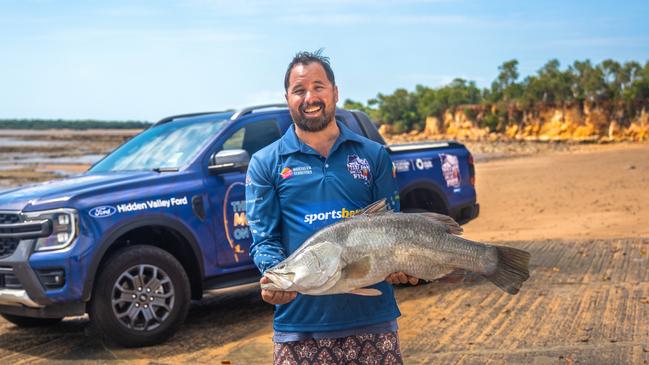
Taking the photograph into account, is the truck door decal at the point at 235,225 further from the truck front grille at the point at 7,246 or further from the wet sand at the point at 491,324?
the truck front grille at the point at 7,246

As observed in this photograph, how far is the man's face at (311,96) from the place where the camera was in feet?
10.7

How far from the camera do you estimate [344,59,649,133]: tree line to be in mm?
61750

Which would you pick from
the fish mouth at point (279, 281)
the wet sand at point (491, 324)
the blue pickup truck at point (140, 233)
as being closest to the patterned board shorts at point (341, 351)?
the fish mouth at point (279, 281)

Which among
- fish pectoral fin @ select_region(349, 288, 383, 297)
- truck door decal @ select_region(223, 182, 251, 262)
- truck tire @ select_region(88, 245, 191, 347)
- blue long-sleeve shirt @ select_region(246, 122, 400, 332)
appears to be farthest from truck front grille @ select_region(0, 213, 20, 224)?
fish pectoral fin @ select_region(349, 288, 383, 297)

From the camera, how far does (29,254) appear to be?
Result: 6410 mm

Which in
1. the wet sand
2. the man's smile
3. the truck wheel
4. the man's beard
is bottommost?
the wet sand

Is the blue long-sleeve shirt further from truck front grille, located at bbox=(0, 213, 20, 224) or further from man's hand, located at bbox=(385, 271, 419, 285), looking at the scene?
truck front grille, located at bbox=(0, 213, 20, 224)

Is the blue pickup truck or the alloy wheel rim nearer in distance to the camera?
the blue pickup truck

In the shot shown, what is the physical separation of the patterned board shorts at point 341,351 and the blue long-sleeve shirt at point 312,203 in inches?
2.8

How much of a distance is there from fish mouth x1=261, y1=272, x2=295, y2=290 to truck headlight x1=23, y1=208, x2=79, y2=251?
3.89 metres

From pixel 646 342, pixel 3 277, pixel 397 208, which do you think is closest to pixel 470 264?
pixel 397 208

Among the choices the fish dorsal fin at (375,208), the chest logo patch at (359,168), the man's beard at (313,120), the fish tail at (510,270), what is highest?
the man's beard at (313,120)

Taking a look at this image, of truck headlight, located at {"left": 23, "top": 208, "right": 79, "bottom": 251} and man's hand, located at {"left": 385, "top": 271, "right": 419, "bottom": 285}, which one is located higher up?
man's hand, located at {"left": 385, "top": 271, "right": 419, "bottom": 285}

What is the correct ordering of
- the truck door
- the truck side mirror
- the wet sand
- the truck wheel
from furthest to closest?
the truck wheel, the truck door, the truck side mirror, the wet sand
